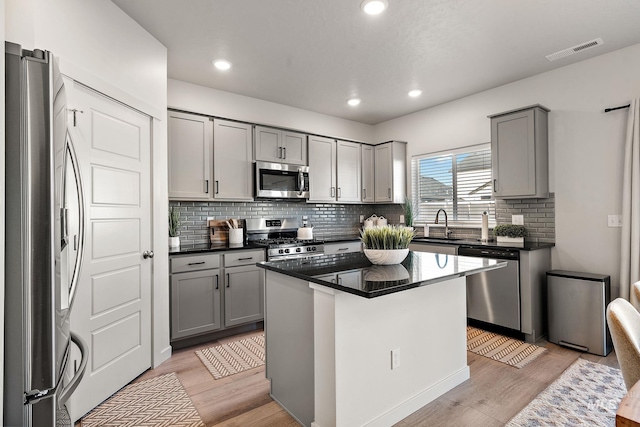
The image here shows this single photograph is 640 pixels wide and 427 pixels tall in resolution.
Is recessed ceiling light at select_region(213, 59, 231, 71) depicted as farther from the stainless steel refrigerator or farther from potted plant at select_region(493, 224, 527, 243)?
potted plant at select_region(493, 224, 527, 243)

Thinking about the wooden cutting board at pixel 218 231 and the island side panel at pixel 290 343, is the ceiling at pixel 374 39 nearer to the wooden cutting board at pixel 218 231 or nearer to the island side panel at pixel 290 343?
the wooden cutting board at pixel 218 231

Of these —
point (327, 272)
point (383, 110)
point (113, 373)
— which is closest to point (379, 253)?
point (327, 272)

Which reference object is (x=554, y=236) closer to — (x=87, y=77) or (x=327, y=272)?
(x=327, y=272)

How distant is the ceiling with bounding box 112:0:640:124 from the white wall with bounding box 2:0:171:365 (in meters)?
0.17

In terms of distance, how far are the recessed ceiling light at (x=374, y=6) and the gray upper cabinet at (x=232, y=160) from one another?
1.99 m

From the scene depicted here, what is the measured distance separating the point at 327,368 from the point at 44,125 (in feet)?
5.18

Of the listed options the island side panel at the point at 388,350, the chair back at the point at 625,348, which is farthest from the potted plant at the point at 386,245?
the chair back at the point at 625,348

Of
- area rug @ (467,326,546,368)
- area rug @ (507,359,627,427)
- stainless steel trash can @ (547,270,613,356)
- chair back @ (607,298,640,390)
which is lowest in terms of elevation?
area rug @ (467,326,546,368)

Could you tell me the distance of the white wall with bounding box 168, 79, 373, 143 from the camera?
376 cm

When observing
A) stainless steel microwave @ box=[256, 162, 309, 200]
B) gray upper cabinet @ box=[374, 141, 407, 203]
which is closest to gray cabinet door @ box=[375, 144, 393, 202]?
gray upper cabinet @ box=[374, 141, 407, 203]

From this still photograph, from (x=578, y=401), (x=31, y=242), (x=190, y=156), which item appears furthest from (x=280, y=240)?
(x=31, y=242)

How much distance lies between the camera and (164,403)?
2252mm

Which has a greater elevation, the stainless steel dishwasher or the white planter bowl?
the white planter bowl

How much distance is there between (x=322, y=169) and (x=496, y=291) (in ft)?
8.50
